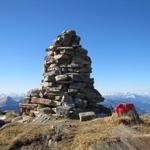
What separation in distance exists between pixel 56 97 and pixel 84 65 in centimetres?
591

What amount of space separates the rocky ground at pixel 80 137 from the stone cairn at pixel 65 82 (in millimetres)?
11736

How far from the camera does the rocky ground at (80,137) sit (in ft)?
58.9

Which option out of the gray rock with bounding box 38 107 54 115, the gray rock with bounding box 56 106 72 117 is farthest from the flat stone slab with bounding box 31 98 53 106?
the gray rock with bounding box 56 106 72 117

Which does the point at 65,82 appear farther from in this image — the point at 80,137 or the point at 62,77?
the point at 80,137

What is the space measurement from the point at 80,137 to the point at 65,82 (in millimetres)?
18664

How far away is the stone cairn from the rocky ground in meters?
11.7

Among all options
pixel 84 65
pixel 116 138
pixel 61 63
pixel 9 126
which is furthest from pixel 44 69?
pixel 116 138

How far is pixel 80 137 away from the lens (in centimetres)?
2008

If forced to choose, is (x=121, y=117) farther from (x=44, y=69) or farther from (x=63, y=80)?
(x=44, y=69)

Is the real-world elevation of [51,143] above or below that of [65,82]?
below

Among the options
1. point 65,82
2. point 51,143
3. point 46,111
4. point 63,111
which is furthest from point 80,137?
point 65,82

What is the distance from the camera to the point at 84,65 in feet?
133

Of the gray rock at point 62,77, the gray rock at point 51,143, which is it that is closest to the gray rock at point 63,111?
the gray rock at point 62,77

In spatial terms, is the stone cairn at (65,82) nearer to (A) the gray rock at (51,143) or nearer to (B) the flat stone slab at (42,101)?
(B) the flat stone slab at (42,101)
